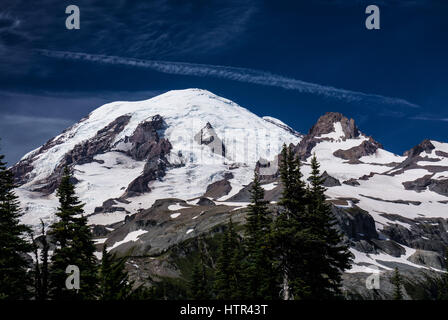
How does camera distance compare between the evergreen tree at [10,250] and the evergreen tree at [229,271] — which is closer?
the evergreen tree at [10,250]

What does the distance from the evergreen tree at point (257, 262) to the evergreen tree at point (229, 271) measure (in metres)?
1.03

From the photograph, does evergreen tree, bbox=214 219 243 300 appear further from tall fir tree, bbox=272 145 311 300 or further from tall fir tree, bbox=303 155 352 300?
tall fir tree, bbox=272 145 311 300

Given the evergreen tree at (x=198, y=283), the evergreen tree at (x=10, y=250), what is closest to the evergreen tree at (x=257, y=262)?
the evergreen tree at (x=198, y=283)

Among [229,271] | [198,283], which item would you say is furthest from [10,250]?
[198,283]

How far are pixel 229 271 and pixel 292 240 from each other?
20873 mm

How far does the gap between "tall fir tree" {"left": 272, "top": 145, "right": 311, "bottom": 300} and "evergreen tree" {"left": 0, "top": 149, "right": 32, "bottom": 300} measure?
63.0ft

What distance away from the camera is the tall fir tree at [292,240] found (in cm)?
2813

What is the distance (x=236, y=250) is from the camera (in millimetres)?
48562

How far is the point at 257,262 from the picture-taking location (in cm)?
4003

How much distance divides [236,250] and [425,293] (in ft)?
569

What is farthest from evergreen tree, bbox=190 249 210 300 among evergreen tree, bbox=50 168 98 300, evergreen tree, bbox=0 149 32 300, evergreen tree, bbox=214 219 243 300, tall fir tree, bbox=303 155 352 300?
tall fir tree, bbox=303 155 352 300

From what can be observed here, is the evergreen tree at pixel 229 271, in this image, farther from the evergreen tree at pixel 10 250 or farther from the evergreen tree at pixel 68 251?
the evergreen tree at pixel 10 250

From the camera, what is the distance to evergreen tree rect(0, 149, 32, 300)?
32.6 meters
